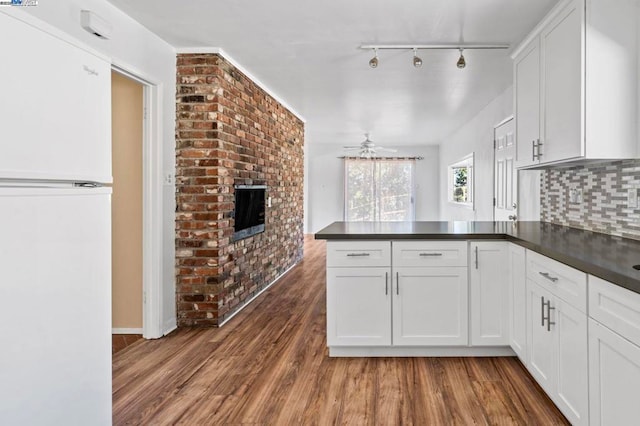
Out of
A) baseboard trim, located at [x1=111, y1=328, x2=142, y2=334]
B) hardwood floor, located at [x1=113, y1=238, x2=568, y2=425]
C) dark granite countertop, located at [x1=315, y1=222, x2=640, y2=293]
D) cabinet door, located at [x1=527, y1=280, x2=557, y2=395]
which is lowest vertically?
hardwood floor, located at [x1=113, y1=238, x2=568, y2=425]

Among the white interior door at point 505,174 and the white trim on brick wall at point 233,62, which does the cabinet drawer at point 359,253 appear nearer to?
the white trim on brick wall at point 233,62

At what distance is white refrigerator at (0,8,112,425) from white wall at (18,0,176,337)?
1.63m

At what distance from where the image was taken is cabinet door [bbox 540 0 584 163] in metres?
2.08

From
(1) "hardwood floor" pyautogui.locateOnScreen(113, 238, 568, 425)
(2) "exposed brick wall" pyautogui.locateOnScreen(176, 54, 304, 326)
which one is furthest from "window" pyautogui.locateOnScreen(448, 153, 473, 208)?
(1) "hardwood floor" pyautogui.locateOnScreen(113, 238, 568, 425)

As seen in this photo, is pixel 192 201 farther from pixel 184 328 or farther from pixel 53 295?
pixel 53 295

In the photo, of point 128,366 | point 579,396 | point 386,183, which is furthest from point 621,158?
point 386,183

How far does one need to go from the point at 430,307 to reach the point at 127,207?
2.63 metres

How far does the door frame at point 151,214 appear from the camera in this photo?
3.12m

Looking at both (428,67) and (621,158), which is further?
(428,67)

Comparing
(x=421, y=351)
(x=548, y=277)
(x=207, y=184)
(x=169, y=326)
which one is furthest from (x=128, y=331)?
(x=548, y=277)

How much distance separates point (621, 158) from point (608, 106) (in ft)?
0.93

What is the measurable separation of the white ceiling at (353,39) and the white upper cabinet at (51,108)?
1609 mm

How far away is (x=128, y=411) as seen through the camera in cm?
208

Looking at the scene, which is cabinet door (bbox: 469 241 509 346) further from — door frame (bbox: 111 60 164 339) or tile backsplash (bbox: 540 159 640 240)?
door frame (bbox: 111 60 164 339)
